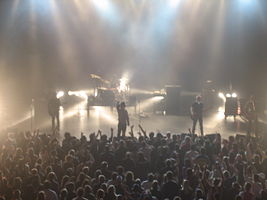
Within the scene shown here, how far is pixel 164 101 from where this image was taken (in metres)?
26.6

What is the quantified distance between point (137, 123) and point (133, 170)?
1162 centimetres

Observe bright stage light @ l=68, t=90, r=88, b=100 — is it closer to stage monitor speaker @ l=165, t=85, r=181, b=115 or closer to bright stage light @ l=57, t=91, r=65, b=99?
bright stage light @ l=57, t=91, r=65, b=99

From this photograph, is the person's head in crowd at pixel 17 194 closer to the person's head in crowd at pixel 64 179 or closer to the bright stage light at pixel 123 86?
the person's head in crowd at pixel 64 179

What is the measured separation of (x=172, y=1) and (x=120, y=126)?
13723 mm

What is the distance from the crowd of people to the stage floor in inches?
237

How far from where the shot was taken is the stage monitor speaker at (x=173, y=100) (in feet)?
85.3

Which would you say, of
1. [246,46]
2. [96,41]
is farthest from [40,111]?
[246,46]

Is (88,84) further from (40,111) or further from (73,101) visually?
(40,111)

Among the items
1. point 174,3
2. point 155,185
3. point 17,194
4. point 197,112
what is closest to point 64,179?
point 17,194

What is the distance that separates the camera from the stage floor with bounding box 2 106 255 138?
20.2 meters

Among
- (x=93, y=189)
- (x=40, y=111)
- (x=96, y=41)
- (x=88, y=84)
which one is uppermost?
(x=96, y=41)

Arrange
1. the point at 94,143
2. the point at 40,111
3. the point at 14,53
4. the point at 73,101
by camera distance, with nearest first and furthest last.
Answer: the point at 94,143, the point at 40,111, the point at 14,53, the point at 73,101

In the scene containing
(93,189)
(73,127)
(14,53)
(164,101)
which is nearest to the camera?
→ (93,189)

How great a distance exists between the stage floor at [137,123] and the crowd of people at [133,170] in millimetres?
6013
